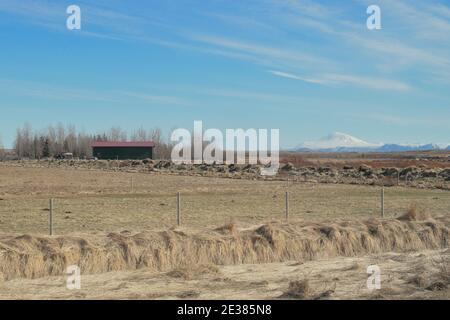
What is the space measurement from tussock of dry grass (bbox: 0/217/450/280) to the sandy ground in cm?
45

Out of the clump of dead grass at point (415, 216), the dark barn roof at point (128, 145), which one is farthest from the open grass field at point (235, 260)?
the dark barn roof at point (128, 145)

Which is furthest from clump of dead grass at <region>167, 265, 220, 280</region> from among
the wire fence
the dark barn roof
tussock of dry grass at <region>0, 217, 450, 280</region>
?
the dark barn roof

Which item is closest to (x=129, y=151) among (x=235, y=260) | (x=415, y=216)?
(x=415, y=216)

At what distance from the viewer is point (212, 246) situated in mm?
15250

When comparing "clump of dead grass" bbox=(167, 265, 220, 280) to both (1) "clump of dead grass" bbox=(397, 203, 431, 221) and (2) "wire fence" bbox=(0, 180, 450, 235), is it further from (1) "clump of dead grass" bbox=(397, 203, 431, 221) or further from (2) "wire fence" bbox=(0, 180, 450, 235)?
(1) "clump of dead grass" bbox=(397, 203, 431, 221)

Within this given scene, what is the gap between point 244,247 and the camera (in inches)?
612

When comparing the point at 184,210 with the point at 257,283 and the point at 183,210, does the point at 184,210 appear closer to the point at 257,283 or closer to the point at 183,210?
the point at 183,210

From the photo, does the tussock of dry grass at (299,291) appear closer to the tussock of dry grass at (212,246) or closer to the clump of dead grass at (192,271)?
the clump of dead grass at (192,271)

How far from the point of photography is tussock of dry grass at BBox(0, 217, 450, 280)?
1382 centimetres

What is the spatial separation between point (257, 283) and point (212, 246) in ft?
8.71

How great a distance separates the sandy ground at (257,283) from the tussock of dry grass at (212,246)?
451mm
